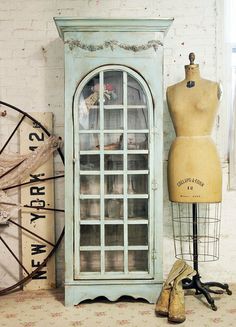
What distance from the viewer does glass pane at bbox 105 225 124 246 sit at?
250 centimetres

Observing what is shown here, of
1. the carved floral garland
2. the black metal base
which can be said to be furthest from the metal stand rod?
the carved floral garland

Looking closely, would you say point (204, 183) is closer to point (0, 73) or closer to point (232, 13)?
point (232, 13)

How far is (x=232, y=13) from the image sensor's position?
9.61ft

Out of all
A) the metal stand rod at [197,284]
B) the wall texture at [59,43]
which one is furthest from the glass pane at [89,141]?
the metal stand rod at [197,284]

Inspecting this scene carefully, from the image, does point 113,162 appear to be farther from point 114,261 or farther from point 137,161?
point 114,261

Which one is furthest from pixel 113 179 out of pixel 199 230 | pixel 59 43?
pixel 59 43

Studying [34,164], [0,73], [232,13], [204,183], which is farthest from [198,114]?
[0,73]

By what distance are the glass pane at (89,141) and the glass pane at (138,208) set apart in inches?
16.0

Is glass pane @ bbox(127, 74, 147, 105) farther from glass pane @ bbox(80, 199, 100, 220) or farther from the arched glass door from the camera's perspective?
glass pane @ bbox(80, 199, 100, 220)

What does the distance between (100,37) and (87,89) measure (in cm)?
32

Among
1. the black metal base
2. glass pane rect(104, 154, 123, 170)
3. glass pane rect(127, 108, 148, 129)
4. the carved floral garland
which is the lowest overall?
the black metal base

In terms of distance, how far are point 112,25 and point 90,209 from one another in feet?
3.72

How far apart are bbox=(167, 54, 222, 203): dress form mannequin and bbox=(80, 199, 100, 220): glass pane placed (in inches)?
19.5

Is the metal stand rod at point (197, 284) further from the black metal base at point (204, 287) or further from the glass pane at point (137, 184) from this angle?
the glass pane at point (137, 184)
